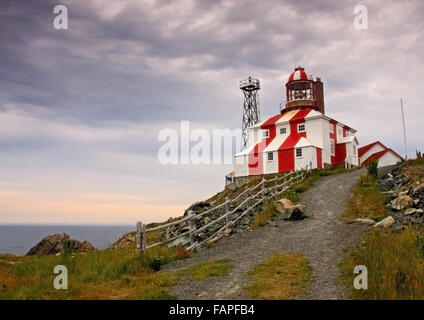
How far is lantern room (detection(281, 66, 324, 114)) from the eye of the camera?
43.9 metres

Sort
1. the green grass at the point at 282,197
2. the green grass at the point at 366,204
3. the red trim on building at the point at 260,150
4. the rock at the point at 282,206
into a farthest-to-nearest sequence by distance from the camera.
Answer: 1. the red trim on building at the point at 260,150
2. the rock at the point at 282,206
3. the green grass at the point at 282,197
4. the green grass at the point at 366,204

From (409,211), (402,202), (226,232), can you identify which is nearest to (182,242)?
(226,232)

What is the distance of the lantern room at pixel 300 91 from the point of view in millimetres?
43875

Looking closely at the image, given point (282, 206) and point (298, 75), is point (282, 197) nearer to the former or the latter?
point (282, 206)

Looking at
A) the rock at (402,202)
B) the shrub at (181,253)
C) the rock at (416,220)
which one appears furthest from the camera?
the rock at (402,202)

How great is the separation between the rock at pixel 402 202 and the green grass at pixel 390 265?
332cm

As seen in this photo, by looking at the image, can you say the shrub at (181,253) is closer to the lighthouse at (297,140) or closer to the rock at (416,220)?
the rock at (416,220)

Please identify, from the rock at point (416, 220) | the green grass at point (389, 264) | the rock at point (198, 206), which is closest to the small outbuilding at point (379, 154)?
the rock at point (198, 206)

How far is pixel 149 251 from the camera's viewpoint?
12.5 metres

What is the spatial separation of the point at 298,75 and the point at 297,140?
916cm

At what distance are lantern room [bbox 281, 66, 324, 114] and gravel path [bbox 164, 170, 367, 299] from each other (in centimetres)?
2612

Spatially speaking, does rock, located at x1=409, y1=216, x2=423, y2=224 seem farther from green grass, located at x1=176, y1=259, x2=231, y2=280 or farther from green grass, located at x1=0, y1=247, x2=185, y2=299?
green grass, located at x1=0, y1=247, x2=185, y2=299
